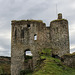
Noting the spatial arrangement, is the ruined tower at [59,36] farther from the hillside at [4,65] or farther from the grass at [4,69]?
the hillside at [4,65]

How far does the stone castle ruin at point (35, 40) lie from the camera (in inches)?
1048

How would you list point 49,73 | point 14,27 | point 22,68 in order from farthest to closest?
point 14,27 < point 22,68 < point 49,73

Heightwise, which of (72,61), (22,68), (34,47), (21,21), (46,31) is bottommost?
(22,68)

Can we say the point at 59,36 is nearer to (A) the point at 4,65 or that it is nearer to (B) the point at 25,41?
(B) the point at 25,41

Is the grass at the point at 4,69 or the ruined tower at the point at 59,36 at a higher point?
the ruined tower at the point at 59,36

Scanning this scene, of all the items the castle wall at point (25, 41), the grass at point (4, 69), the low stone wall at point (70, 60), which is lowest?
the grass at point (4, 69)

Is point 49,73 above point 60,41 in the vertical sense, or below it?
below

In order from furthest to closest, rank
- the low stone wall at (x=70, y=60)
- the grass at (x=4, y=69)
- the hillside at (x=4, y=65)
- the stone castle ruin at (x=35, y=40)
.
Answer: the hillside at (x=4, y=65)
the grass at (x=4, y=69)
the stone castle ruin at (x=35, y=40)
the low stone wall at (x=70, y=60)

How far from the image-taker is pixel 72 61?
814 inches

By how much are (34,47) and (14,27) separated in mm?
5239

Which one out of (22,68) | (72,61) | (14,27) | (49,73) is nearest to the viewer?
(49,73)

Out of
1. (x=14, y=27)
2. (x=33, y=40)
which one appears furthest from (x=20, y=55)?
(x=14, y=27)

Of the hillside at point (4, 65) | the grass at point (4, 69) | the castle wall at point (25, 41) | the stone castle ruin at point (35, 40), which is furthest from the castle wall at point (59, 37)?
the hillside at point (4, 65)

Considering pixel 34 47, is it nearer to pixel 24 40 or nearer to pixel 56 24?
pixel 24 40
